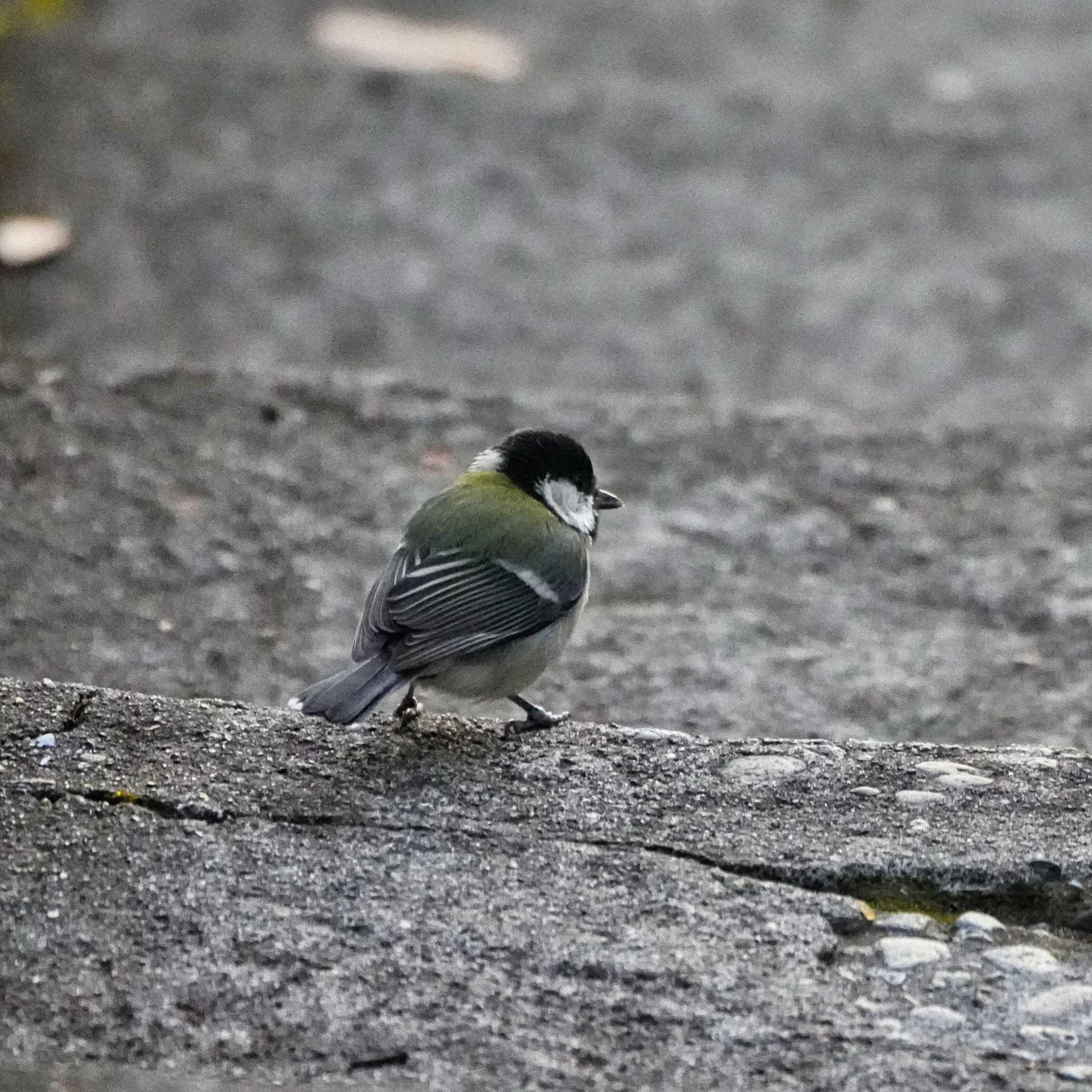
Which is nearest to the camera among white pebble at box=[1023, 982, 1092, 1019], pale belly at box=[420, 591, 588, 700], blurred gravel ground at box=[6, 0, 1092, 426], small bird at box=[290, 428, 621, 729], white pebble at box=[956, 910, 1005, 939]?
white pebble at box=[1023, 982, 1092, 1019]

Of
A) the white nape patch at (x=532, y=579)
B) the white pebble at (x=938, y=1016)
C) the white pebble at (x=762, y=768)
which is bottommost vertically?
the white nape patch at (x=532, y=579)

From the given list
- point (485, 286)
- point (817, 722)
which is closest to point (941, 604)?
point (817, 722)

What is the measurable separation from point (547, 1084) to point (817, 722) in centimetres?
171

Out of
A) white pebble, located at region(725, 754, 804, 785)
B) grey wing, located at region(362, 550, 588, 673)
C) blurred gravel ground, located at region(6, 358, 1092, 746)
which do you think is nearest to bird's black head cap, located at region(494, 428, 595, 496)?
grey wing, located at region(362, 550, 588, 673)

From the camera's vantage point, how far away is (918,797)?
2391 mm

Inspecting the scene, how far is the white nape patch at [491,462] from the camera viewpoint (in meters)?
3.28

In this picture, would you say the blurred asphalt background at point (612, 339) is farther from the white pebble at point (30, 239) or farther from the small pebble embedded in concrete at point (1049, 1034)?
the small pebble embedded in concrete at point (1049, 1034)

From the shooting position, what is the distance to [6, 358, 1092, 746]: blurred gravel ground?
3521mm

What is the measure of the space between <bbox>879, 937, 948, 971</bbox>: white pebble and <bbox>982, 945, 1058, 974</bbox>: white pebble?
55 mm

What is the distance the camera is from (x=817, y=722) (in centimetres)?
345

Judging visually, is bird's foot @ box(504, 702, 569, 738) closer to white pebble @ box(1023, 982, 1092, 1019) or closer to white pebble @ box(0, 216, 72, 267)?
white pebble @ box(1023, 982, 1092, 1019)

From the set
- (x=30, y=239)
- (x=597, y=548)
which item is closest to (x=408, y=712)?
(x=597, y=548)

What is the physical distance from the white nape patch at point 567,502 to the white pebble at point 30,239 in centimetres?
320

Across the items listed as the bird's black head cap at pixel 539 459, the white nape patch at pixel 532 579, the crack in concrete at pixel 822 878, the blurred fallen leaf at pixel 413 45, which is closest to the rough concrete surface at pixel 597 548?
the crack in concrete at pixel 822 878
